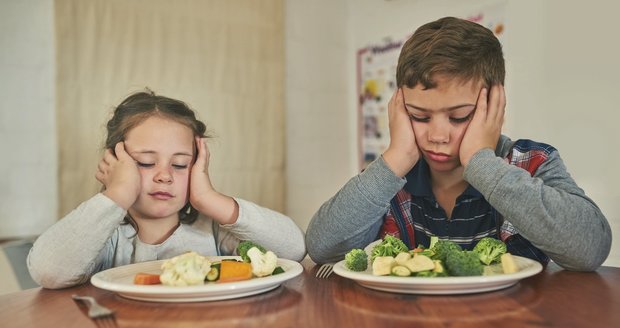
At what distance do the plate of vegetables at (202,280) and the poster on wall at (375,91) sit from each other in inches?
66.8

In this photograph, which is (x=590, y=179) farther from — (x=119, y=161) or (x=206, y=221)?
(x=119, y=161)

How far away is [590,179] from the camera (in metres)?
1.85

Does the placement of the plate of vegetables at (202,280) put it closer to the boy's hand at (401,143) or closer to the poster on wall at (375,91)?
the boy's hand at (401,143)

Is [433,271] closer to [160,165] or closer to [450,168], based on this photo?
[450,168]

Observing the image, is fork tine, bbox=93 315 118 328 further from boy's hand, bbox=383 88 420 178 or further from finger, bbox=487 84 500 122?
finger, bbox=487 84 500 122

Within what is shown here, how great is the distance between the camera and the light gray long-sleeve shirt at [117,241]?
112 centimetres

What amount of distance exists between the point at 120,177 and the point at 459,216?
738 millimetres

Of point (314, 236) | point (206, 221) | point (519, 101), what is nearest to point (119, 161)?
point (206, 221)

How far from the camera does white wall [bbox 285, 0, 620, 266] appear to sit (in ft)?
5.88

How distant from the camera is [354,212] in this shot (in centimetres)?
121

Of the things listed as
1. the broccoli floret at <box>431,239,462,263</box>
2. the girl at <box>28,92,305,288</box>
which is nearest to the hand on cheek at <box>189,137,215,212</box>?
the girl at <box>28,92,305,288</box>

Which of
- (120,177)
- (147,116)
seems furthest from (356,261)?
(147,116)

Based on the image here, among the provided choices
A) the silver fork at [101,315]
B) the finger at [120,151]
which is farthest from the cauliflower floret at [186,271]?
the finger at [120,151]

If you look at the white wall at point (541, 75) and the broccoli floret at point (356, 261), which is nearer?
the broccoli floret at point (356, 261)
